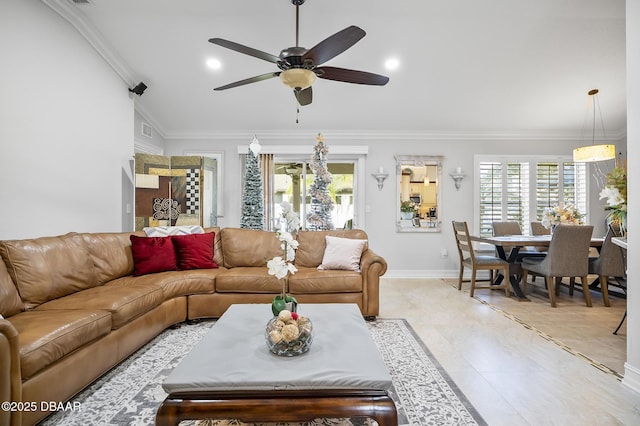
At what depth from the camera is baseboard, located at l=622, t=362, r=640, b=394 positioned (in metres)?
2.12

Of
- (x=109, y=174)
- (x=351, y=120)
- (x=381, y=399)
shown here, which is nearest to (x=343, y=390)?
(x=381, y=399)

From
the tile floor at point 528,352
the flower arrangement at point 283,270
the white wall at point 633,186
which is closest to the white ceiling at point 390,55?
the white wall at point 633,186

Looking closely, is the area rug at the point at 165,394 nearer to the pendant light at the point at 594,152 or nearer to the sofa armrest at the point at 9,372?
the sofa armrest at the point at 9,372

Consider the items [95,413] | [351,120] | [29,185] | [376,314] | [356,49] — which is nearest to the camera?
[95,413]

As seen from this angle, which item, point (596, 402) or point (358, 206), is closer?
point (596, 402)

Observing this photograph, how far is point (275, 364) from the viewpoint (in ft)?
5.22

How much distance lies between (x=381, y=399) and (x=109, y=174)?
4644 millimetres

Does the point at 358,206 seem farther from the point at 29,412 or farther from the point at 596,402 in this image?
the point at 29,412

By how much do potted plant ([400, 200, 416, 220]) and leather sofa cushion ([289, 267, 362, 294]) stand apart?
2868mm

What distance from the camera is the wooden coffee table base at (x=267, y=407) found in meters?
1.39

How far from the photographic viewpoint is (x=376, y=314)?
3.45m

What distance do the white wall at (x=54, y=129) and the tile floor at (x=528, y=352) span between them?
390cm

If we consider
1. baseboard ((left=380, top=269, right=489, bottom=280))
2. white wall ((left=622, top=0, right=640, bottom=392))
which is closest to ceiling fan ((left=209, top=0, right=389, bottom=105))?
white wall ((left=622, top=0, right=640, bottom=392))

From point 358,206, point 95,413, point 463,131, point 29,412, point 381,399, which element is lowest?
point 95,413
